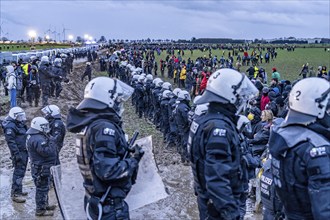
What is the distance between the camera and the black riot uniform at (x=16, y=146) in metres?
8.62

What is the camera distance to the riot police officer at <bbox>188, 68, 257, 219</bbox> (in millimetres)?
3816

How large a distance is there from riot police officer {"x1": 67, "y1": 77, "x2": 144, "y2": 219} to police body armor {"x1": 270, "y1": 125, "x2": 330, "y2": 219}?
1.46 m

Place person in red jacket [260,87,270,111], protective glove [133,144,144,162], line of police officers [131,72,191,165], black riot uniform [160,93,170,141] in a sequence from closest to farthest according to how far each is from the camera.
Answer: protective glove [133,144,144,162]
line of police officers [131,72,191,165]
person in red jacket [260,87,270,111]
black riot uniform [160,93,170,141]

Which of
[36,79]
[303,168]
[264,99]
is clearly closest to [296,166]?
[303,168]

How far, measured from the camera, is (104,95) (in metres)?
4.48

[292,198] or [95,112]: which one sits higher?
[95,112]

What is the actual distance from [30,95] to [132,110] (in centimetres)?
481

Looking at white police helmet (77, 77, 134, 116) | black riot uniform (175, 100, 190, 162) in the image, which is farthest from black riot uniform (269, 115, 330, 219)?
black riot uniform (175, 100, 190, 162)

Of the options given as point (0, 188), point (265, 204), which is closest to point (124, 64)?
point (0, 188)

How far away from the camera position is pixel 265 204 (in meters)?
5.41

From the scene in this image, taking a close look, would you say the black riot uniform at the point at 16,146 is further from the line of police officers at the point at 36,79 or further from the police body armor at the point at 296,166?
the line of police officers at the point at 36,79

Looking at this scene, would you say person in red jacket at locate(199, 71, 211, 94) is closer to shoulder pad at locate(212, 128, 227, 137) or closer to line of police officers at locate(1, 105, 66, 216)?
line of police officers at locate(1, 105, 66, 216)

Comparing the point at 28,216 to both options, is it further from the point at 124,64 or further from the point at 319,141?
the point at 124,64

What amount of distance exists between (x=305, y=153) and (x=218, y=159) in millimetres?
823
